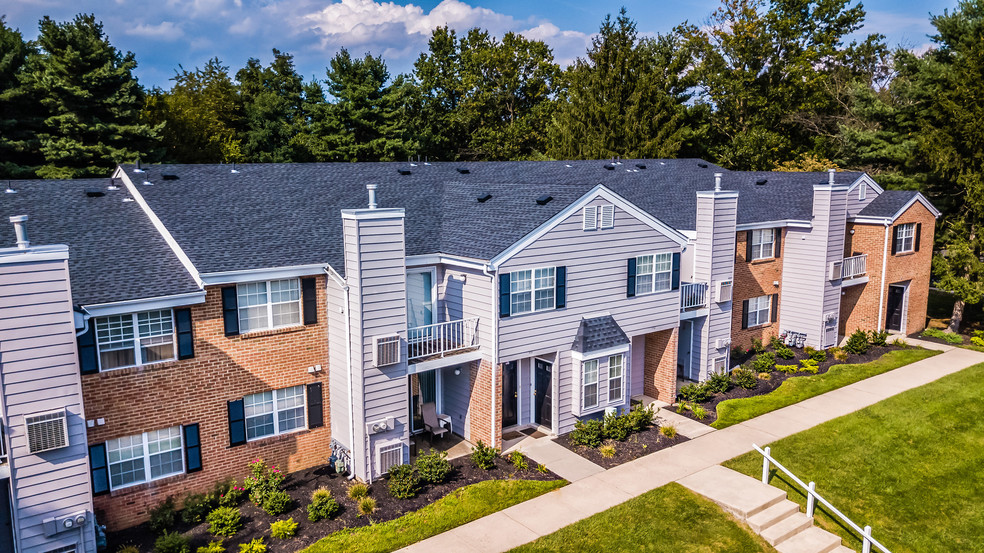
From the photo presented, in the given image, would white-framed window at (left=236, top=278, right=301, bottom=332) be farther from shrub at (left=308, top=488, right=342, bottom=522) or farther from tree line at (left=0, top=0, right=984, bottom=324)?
tree line at (left=0, top=0, right=984, bottom=324)

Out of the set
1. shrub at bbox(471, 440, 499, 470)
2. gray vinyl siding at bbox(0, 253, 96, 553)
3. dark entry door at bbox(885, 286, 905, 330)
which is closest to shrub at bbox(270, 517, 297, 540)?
gray vinyl siding at bbox(0, 253, 96, 553)

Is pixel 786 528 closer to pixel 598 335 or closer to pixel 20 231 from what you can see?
pixel 598 335

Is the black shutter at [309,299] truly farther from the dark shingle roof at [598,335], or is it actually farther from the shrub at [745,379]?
the shrub at [745,379]

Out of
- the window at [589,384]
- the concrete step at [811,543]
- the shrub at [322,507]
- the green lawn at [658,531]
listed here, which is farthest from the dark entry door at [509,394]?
the concrete step at [811,543]

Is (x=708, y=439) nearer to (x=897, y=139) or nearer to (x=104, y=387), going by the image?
(x=104, y=387)

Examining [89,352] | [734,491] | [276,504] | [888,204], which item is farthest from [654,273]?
[89,352]

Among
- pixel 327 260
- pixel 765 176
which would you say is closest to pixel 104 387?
pixel 327 260
